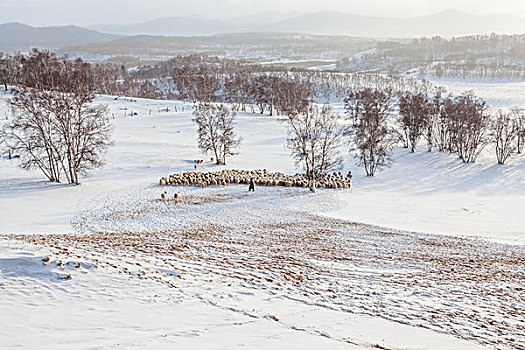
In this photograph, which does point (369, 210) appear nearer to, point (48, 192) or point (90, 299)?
point (90, 299)

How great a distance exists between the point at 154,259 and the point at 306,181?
66.6 ft

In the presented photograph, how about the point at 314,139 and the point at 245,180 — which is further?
the point at 245,180

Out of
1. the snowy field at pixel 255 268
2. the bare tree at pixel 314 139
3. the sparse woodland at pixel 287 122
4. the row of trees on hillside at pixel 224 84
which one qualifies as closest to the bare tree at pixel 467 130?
the sparse woodland at pixel 287 122

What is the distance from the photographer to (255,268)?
13750 mm

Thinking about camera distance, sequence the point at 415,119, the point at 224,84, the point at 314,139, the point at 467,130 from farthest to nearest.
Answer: the point at 224,84 < the point at 415,119 < the point at 467,130 < the point at 314,139

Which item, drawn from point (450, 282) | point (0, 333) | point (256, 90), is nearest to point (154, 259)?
→ point (0, 333)

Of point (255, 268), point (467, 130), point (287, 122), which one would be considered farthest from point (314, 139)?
point (467, 130)

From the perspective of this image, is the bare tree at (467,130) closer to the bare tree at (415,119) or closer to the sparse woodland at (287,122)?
the sparse woodland at (287,122)

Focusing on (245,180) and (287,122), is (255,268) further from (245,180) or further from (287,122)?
(287,122)

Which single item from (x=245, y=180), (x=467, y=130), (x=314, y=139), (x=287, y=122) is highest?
(x=287, y=122)

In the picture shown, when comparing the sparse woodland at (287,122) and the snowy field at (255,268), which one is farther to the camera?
the sparse woodland at (287,122)

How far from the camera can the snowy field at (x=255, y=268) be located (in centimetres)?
937

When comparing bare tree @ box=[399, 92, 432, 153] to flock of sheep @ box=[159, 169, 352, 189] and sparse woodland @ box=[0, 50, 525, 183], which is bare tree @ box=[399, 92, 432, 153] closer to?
sparse woodland @ box=[0, 50, 525, 183]

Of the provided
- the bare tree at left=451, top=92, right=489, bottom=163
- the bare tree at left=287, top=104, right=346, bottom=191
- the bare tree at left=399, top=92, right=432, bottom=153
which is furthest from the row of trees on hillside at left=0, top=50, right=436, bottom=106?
the bare tree at left=287, top=104, right=346, bottom=191
